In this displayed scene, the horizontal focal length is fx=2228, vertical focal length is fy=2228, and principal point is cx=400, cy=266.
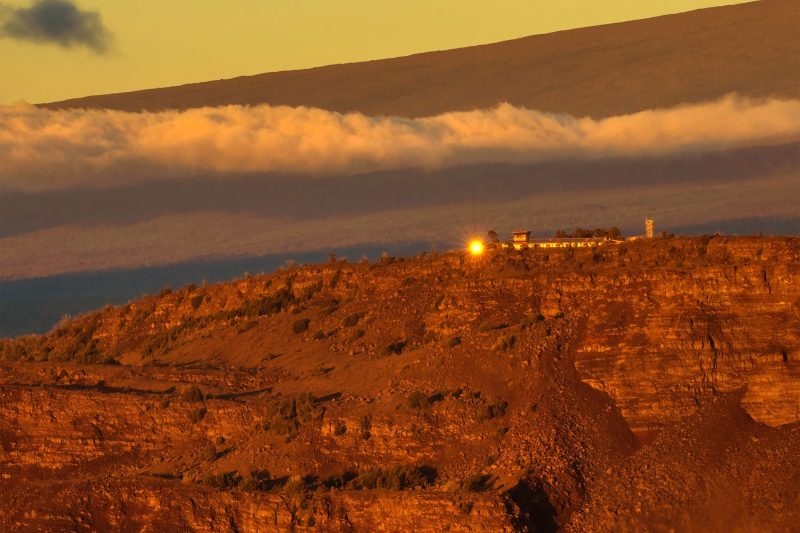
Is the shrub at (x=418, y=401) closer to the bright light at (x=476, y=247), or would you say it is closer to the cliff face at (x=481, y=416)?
the cliff face at (x=481, y=416)

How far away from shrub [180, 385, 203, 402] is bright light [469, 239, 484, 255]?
11.4m

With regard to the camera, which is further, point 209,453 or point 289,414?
point 209,453

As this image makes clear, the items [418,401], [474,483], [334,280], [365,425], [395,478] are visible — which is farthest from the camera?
[334,280]

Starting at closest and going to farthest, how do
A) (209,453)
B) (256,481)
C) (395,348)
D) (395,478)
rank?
(395,478) < (256,481) < (209,453) < (395,348)

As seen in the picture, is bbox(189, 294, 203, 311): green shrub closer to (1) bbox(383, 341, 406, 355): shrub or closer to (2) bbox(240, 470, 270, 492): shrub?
(1) bbox(383, 341, 406, 355): shrub

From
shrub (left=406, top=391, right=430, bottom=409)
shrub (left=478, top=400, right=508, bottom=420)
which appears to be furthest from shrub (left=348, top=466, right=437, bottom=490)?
shrub (left=406, top=391, right=430, bottom=409)

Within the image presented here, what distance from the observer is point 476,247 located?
72.0 m

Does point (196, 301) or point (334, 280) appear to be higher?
point (334, 280)

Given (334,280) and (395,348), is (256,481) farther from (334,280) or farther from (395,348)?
(334,280)

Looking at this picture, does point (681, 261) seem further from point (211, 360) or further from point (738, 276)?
point (211, 360)

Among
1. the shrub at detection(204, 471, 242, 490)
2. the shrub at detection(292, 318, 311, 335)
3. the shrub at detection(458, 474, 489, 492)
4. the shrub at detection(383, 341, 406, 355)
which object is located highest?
the shrub at detection(292, 318, 311, 335)

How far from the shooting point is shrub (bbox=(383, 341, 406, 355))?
6388cm

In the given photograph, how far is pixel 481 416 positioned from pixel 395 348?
8.76 m

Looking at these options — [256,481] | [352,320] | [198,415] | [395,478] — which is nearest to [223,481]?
[256,481]
